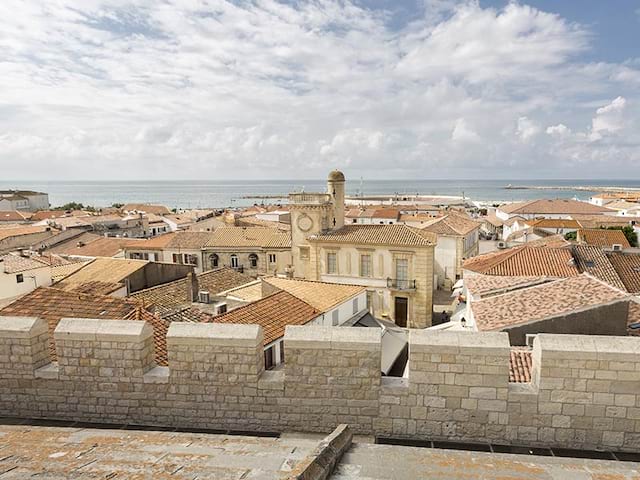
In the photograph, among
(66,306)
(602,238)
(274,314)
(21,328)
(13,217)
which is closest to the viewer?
(21,328)

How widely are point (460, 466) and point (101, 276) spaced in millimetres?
23263

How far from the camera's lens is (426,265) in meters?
29.0

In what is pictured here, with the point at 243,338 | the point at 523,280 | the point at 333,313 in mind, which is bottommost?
the point at 333,313

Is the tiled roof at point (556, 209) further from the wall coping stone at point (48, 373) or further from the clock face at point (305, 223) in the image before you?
the wall coping stone at point (48, 373)

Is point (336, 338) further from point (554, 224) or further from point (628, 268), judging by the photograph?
point (554, 224)

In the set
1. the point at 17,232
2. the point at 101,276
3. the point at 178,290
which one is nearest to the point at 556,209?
the point at 178,290

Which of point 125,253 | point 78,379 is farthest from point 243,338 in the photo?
point 125,253

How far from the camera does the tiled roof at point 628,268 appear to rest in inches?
715

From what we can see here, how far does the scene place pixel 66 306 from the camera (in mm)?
12336

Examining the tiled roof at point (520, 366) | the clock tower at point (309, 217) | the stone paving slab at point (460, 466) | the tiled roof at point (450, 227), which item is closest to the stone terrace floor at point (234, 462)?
the stone paving slab at point (460, 466)

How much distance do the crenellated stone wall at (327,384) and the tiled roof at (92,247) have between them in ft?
121

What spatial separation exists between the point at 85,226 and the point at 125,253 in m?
21.8

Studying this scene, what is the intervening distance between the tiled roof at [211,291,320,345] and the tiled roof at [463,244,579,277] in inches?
357

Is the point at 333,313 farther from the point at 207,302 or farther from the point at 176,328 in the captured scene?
the point at 176,328
